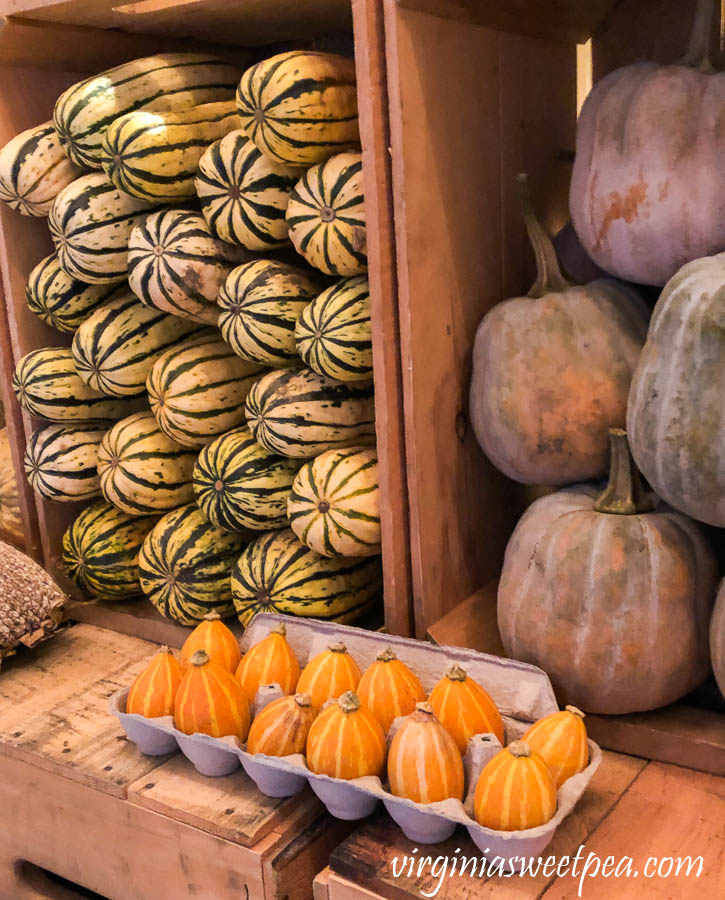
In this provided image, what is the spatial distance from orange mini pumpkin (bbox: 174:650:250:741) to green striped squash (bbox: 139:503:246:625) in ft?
1.15

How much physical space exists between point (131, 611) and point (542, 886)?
0.89 metres

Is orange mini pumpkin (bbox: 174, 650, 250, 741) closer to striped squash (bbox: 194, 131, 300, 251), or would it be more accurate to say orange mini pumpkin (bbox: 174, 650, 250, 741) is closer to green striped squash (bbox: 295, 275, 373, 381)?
green striped squash (bbox: 295, 275, 373, 381)

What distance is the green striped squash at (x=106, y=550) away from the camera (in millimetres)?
1518

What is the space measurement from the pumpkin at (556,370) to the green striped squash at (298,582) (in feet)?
0.98

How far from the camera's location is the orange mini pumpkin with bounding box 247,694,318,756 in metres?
0.98

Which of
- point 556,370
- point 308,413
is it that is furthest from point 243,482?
point 556,370

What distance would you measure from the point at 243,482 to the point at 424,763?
55 centimetres

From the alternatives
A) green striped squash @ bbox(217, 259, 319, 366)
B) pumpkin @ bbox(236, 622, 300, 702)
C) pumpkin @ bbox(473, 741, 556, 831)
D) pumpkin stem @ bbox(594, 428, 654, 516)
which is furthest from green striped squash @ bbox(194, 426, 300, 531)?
pumpkin @ bbox(473, 741, 556, 831)

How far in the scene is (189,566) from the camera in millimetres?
1403

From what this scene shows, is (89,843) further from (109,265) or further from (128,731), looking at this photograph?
(109,265)

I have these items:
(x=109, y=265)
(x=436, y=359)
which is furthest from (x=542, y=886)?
(x=109, y=265)

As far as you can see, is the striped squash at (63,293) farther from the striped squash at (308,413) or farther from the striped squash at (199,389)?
the striped squash at (308,413)

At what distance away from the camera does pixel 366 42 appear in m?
1.05

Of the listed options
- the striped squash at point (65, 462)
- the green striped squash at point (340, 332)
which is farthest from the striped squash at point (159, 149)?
the striped squash at point (65, 462)
